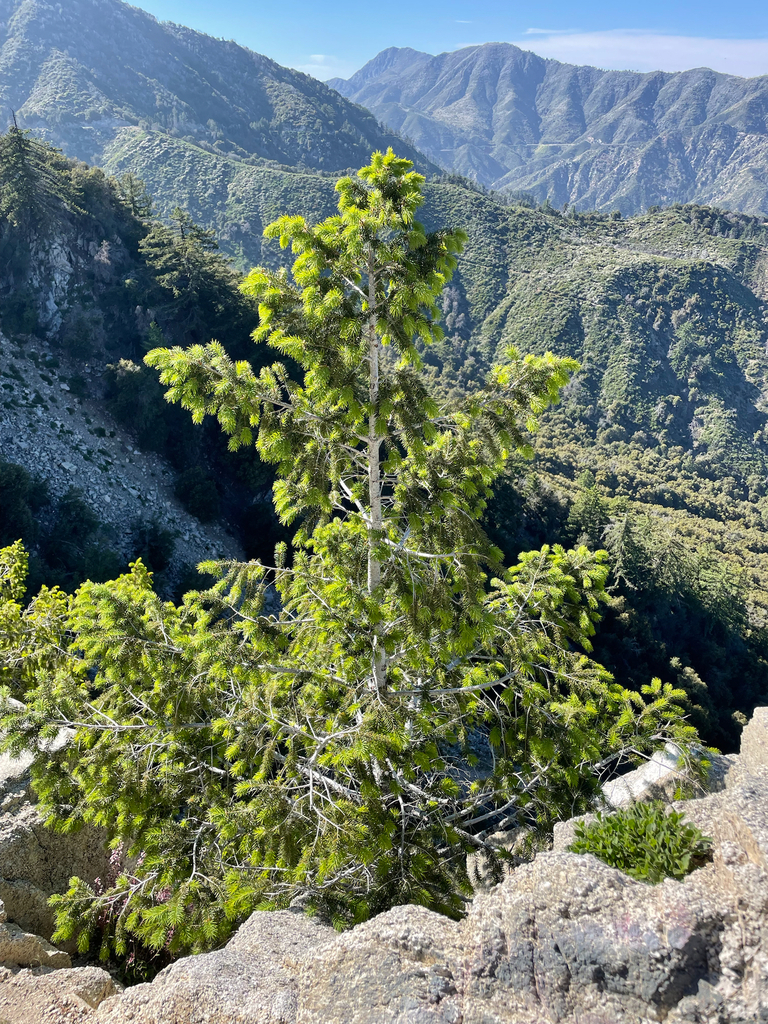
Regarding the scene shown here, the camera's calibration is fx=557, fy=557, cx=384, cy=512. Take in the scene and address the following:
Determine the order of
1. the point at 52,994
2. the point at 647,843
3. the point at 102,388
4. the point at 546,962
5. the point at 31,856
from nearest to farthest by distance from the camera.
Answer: the point at 546,962
the point at 647,843
the point at 52,994
the point at 31,856
the point at 102,388

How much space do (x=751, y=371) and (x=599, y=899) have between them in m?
152

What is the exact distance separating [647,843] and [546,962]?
121 centimetres

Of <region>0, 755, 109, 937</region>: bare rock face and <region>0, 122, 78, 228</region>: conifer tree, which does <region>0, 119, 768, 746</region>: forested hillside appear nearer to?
<region>0, 122, 78, 228</region>: conifer tree

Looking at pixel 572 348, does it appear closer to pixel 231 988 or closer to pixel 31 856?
pixel 31 856

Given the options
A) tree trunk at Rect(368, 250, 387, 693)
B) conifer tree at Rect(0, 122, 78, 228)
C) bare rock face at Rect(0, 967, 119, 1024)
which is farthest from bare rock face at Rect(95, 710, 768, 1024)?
conifer tree at Rect(0, 122, 78, 228)

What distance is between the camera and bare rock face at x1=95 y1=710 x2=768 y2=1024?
3.40 meters

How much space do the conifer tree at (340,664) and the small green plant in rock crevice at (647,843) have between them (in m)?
1.54

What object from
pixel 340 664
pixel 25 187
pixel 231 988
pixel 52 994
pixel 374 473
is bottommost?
pixel 52 994

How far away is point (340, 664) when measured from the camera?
7074 mm

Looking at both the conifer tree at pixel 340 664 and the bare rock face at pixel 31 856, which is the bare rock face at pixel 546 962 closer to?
the conifer tree at pixel 340 664

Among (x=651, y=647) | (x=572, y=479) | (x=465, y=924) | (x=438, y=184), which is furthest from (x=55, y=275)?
(x=438, y=184)

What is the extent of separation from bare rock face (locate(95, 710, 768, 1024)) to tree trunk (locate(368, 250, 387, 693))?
A: 2486 mm

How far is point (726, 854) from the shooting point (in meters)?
4.05

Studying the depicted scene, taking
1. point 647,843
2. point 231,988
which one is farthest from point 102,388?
point 647,843
